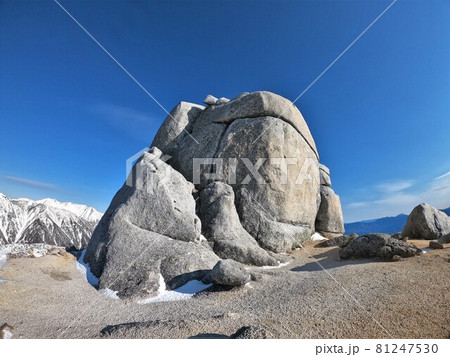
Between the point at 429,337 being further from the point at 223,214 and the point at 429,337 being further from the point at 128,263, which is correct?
the point at 223,214

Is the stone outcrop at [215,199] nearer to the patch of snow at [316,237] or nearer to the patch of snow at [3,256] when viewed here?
the patch of snow at [316,237]

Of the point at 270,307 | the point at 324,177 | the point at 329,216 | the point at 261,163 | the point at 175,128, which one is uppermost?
the point at 175,128

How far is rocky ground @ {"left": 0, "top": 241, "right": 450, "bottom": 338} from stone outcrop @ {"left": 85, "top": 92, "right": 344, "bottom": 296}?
1693 millimetres

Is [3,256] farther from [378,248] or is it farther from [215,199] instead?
[378,248]

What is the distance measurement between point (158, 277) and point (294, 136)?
18.0 m

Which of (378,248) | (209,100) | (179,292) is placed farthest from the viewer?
(209,100)

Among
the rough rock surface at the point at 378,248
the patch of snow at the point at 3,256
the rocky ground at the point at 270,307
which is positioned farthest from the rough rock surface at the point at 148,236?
the rough rock surface at the point at 378,248

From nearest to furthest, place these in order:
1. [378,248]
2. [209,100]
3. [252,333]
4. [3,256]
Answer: [252,333] → [378,248] → [3,256] → [209,100]

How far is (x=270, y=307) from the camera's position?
868 centimetres

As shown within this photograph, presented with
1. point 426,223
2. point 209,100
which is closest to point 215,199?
point 209,100

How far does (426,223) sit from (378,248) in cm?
1167

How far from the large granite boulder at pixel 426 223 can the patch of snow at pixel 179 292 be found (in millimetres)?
20794

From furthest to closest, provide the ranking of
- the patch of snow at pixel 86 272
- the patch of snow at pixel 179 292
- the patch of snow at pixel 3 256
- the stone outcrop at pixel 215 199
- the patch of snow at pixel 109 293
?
the patch of snow at pixel 3 256 → the stone outcrop at pixel 215 199 → the patch of snow at pixel 86 272 → the patch of snow at pixel 109 293 → the patch of snow at pixel 179 292

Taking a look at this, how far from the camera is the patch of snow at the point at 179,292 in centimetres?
1064
